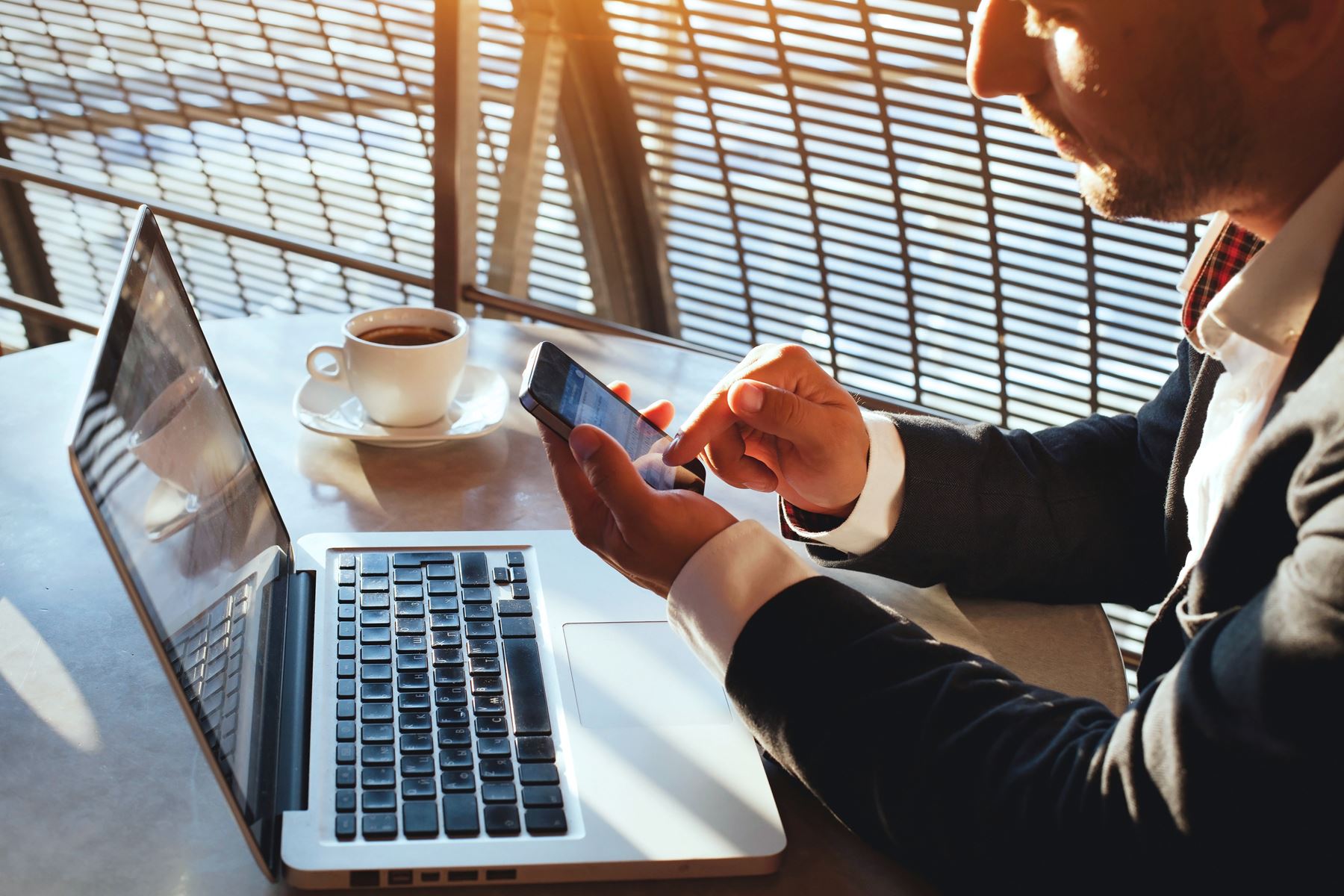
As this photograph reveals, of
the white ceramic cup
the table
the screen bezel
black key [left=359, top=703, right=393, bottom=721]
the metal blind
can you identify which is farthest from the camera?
the metal blind

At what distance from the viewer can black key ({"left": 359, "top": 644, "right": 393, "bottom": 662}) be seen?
0.90 metres

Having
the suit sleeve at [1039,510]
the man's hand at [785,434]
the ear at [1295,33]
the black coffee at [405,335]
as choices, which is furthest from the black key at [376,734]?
the ear at [1295,33]

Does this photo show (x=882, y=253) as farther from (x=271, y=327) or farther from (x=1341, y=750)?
(x=1341, y=750)

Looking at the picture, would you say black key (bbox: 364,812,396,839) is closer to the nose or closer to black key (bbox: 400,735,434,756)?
black key (bbox: 400,735,434,756)

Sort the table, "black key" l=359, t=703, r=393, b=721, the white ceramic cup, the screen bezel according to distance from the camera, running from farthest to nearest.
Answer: the white ceramic cup < "black key" l=359, t=703, r=393, b=721 < the table < the screen bezel

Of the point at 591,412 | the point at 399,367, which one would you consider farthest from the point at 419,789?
the point at 399,367

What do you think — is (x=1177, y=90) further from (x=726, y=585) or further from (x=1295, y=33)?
(x=726, y=585)

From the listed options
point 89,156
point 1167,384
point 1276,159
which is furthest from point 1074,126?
point 89,156

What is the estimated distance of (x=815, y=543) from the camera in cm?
115

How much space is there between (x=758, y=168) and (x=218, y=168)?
308 cm

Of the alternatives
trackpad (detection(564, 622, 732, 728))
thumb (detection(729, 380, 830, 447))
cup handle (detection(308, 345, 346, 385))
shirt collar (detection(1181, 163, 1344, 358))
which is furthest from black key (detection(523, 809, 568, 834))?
cup handle (detection(308, 345, 346, 385))

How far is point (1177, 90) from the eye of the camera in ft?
2.66

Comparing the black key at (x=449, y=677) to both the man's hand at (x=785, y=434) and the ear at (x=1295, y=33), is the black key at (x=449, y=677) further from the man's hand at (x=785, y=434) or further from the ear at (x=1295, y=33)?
the ear at (x=1295, y=33)

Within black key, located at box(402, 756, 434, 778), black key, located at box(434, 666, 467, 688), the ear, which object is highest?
the ear
